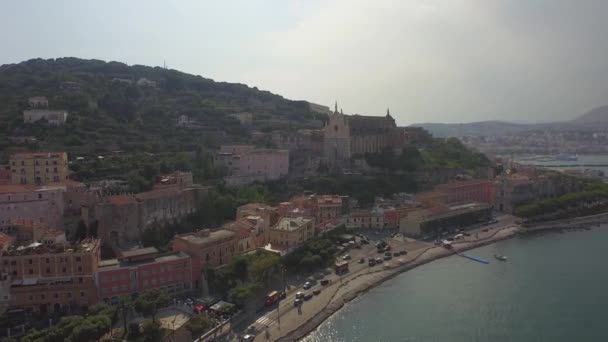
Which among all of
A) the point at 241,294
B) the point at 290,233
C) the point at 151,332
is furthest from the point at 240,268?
the point at 151,332

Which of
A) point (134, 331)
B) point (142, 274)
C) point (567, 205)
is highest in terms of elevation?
point (142, 274)

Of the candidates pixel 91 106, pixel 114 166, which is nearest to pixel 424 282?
pixel 114 166

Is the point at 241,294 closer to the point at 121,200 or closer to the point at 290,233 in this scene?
the point at 290,233

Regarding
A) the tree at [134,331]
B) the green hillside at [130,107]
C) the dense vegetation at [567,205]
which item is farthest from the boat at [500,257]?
the green hillside at [130,107]

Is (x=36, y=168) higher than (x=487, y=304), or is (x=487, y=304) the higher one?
(x=36, y=168)

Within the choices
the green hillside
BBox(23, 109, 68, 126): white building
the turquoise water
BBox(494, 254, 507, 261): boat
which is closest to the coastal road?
the turquoise water

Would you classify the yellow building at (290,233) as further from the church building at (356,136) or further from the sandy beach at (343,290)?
the church building at (356,136)

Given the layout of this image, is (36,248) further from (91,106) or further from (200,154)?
(91,106)
